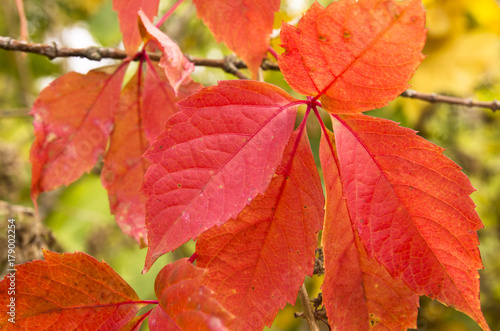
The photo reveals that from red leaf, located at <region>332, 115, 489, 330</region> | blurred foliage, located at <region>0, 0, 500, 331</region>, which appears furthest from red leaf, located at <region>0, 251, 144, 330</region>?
blurred foliage, located at <region>0, 0, 500, 331</region>

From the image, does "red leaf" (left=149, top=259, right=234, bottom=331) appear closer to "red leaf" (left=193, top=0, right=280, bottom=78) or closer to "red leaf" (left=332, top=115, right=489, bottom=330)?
"red leaf" (left=332, top=115, right=489, bottom=330)

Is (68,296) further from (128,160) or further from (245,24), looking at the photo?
(245,24)

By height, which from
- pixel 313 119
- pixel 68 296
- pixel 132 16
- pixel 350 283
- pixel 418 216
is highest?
pixel 313 119

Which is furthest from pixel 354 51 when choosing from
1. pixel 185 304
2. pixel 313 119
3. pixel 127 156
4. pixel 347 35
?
pixel 313 119

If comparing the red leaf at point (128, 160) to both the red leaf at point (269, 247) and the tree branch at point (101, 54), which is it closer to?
the tree branch at point (101, 54)

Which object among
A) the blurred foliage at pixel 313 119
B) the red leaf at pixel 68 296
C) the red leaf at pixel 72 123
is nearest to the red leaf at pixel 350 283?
the red leaf at pixel 68 296

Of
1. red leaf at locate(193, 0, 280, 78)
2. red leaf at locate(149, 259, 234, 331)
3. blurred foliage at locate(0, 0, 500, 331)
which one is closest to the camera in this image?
red leaf at locate(149, 259, 234, 331)
